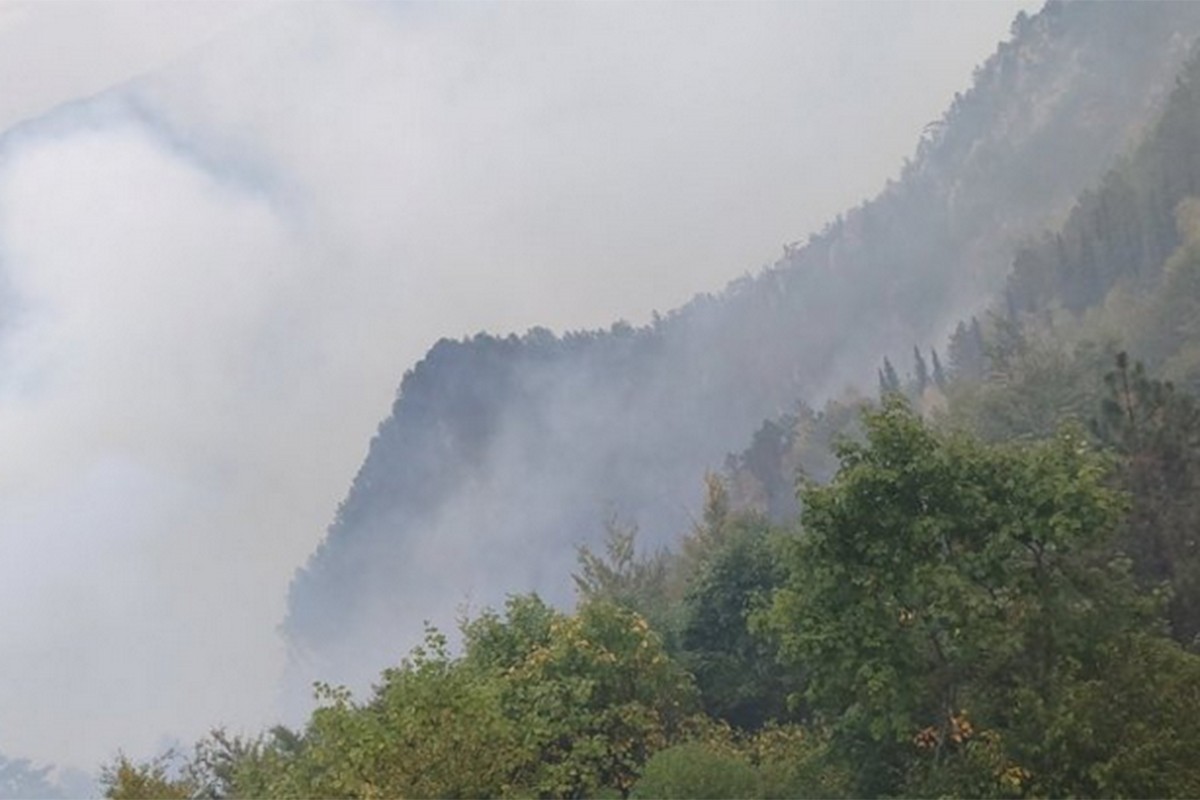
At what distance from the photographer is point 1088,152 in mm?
171875

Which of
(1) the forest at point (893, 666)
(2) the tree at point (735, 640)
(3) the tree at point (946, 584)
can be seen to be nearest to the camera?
(1) the forest at point (893, 666)

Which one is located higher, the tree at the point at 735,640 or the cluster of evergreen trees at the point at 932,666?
the tree at the point at 735,640

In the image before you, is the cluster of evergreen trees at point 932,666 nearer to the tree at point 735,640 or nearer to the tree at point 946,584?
the tree at point 946,584

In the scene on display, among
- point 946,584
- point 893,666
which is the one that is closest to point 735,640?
point 893,666

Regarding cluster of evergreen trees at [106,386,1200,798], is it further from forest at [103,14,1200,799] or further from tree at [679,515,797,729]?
tree at [679,515,797,729]

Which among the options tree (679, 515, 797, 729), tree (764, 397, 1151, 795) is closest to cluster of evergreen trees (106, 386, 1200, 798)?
tree (764, 397, 1151, 795)

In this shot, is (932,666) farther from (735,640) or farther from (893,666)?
(735,640)

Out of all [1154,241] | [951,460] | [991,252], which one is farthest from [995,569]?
[991,252]

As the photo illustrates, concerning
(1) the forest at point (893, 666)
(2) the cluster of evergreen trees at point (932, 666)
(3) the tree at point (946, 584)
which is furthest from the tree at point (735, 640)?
(3) the tree at point (946, 584)

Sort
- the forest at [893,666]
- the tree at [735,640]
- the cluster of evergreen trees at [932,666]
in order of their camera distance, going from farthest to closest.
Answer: the tree at [735,640]
the forest at [893,666]
the cluster of evergreen trees at [932,666]

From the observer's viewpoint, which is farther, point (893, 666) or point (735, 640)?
point (735, 640)

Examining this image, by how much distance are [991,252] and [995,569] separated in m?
164

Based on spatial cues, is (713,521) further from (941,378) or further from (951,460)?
(941,378)

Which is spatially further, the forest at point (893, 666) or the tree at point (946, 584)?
the tree at point (946, 584)
